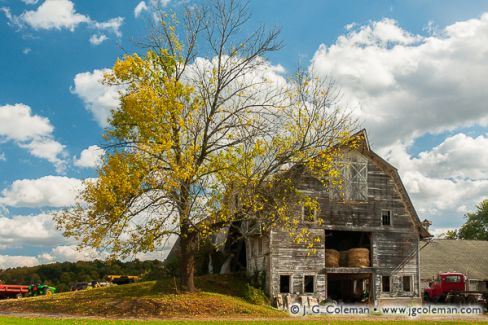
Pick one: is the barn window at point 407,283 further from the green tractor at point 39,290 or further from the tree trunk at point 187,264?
the green tractor at point 39,290

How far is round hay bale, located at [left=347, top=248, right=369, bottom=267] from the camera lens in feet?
124

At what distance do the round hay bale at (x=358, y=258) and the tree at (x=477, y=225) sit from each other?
44.4m

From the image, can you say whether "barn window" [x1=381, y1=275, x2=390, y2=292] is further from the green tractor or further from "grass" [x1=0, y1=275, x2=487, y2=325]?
the green tractor

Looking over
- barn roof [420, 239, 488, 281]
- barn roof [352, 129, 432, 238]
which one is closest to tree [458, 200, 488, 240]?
barn roof [420, 239, 488, 281]

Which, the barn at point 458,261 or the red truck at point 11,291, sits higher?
the barn at point 458,261

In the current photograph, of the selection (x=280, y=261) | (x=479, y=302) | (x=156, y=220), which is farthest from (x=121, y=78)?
(x=479, y=302)

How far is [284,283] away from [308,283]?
5.26ft

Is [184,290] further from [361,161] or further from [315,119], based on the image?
[361,161]

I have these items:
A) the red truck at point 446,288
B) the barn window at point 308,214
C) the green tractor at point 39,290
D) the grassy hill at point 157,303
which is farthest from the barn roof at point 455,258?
the green tractor at point 39,290

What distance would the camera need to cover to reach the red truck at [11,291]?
44097 millimetres

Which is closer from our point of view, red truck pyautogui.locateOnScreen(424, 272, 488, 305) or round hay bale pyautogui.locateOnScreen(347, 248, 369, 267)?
round hay bale pyautogui.locateOnScreen(347, 248, 369, 267)

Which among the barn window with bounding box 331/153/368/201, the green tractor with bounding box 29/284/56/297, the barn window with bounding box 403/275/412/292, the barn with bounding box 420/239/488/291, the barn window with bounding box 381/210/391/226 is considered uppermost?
the barn window with bounding box 331/153/368/201

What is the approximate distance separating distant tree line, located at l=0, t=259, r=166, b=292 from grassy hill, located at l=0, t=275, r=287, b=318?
105 feet

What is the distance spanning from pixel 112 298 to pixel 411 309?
17988mm
